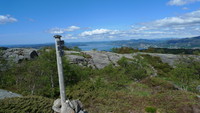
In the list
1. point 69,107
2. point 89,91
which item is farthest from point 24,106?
point 89,91

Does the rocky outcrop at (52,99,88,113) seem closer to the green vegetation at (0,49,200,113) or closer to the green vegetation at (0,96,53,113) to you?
the green vegetation at (0,96,53,113)

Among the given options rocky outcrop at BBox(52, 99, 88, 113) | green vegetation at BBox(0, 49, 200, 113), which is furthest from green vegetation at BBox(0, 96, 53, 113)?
rocky outcrop at BBox(52, 99, 88, 113)

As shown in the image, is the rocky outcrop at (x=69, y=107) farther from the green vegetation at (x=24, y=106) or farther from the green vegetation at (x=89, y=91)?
the green vegetation at (x=89, y=91)

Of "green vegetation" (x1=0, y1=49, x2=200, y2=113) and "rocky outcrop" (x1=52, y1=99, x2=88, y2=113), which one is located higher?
"rocky outcrop" (x1=52, y1=99, x2=88, y2=113)

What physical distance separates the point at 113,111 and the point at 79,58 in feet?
96.8

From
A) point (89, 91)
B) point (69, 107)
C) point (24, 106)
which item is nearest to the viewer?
point (69, 107)

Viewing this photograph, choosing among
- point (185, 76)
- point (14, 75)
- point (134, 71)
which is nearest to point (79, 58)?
point (134, 71)

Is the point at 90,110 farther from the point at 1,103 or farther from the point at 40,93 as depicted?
the point at 40,93

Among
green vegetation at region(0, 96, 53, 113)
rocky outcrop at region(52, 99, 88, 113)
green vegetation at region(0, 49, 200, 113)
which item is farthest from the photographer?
green vegetation at region(0, 49, 200, 113)

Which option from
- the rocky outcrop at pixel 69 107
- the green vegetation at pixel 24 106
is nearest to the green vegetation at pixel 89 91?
the green vegetation at pixel 24 106

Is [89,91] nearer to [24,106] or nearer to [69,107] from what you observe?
[24,106]

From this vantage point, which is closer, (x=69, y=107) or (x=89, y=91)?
(x=69, y=107)

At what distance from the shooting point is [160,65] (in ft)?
163

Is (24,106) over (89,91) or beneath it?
over
